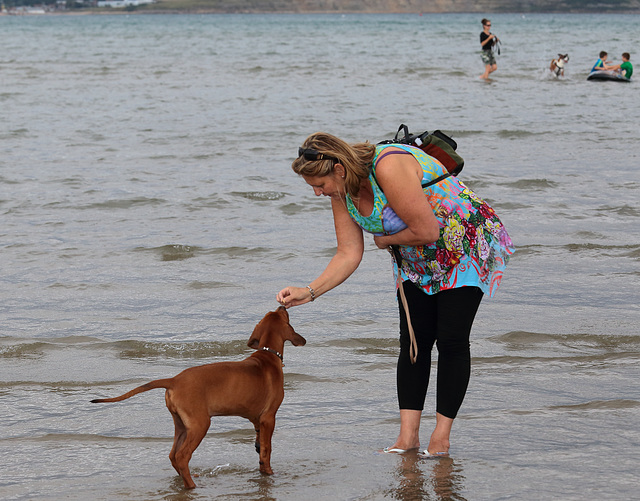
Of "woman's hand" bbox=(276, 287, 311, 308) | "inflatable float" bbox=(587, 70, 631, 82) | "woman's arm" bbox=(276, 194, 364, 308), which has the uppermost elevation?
"inflatable float" bbox=(587, 70, 631, 82)

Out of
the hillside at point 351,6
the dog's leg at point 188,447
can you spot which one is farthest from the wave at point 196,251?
the hillside at point 351,6

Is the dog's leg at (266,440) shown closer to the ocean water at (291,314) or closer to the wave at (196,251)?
the ocean water at (291,314)

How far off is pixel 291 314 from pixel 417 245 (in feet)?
10.1

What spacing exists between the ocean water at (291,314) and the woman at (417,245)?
0.39 metres

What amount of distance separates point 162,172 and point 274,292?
20.8 feet

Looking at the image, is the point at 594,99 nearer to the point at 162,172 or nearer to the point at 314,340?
the point at 162,172

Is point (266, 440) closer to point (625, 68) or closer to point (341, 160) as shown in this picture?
point (341, 160)

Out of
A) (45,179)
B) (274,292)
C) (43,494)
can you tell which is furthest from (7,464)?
(45,179)

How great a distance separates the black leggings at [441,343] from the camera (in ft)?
12.8

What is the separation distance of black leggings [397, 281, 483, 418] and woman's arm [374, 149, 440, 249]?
37cm

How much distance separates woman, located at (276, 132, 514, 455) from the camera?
11.9ft

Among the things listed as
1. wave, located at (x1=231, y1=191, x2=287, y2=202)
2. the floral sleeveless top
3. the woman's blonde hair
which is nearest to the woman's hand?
the floral sleeveless top

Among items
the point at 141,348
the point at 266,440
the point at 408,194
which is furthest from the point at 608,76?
the point at 266,440

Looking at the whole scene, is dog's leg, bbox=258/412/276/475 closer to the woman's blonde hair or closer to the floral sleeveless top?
the floral sleeveless top
